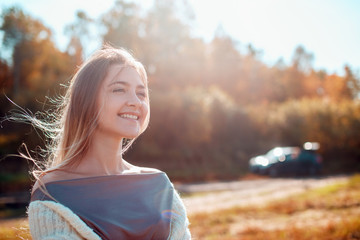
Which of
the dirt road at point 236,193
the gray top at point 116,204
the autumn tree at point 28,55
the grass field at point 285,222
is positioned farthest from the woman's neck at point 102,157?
the autumn tree at point 28,55

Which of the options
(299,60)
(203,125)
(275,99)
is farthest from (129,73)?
(299,60)

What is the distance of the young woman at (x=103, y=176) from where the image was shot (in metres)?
1.78

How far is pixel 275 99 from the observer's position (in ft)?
184

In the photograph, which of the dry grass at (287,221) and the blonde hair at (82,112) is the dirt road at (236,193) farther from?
the blonde hair at (82,112)

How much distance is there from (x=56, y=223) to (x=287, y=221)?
18.1 feet

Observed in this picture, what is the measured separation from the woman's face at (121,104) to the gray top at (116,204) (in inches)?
10.9

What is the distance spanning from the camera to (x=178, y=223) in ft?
6.97

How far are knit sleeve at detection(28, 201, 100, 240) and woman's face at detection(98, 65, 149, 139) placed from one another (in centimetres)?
54

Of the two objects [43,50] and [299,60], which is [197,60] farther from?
[299,60]

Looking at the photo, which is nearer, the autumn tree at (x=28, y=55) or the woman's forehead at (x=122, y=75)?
the woman's forehead at (x=122, y=75)

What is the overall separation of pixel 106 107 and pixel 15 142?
19.3m

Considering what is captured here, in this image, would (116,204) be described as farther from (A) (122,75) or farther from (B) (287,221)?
(B) (287,221)

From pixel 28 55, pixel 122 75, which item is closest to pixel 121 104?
pixel 122 75

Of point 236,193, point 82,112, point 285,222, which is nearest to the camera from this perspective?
point 82,112
